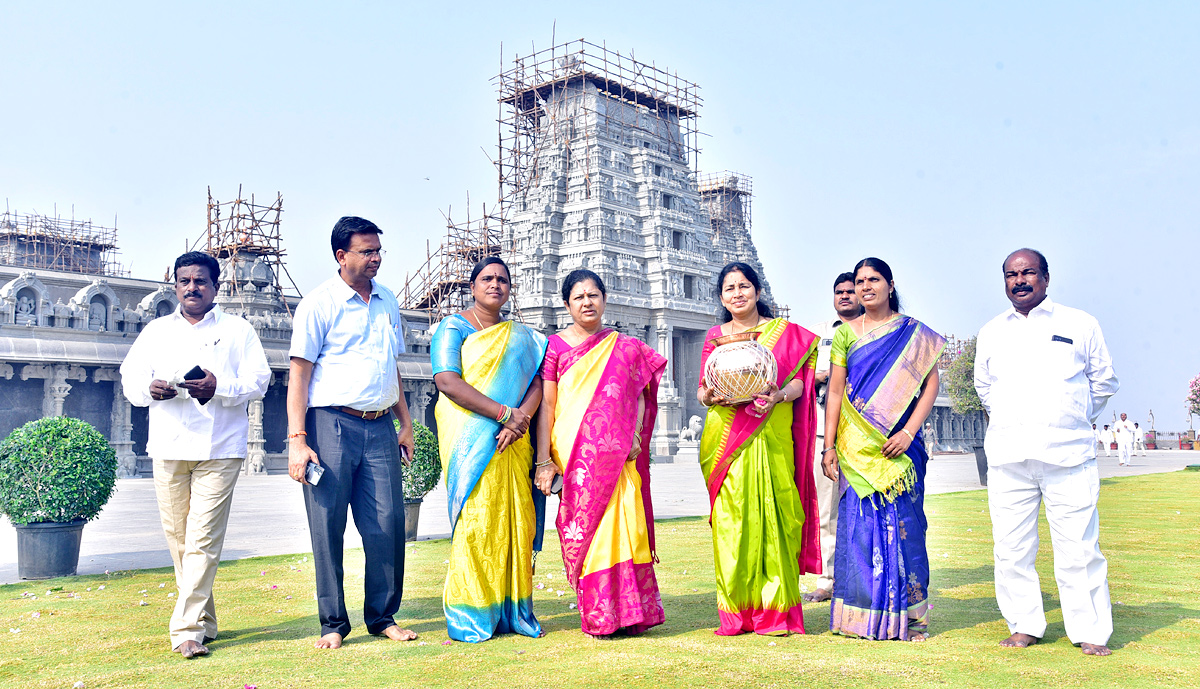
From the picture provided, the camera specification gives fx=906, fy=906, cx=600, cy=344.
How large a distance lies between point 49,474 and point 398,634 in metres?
4.22

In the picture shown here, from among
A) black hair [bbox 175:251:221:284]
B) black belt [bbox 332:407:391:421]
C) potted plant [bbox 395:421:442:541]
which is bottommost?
potted plant [bbox 395:421:442:541]

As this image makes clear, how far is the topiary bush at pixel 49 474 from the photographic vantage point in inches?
289

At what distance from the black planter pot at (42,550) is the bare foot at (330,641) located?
3792 mm

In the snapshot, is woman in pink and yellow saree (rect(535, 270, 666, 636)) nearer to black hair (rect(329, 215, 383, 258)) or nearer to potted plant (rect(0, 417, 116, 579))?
black hair (rect(329, 215, 383, 258))

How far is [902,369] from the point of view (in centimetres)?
515

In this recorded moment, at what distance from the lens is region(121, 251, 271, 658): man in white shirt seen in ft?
15.9

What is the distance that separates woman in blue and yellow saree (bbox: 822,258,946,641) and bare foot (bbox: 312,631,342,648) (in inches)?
105

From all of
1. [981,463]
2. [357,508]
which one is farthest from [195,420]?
[981,463]

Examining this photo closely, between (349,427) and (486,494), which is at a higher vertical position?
(349,427)

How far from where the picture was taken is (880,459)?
5.04 metres

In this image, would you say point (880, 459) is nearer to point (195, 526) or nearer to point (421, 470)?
point (195, 526)

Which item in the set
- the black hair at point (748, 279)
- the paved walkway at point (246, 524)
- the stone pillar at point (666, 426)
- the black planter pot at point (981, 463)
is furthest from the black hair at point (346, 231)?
the stone pillar at point (666, 426)

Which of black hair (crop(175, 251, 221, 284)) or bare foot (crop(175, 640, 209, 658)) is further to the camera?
black hair (crop(175, 251, 221, 284))

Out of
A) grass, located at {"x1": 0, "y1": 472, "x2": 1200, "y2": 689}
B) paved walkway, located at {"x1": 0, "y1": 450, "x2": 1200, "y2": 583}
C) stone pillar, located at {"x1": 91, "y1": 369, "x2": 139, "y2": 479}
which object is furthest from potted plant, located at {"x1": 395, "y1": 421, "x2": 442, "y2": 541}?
stone pillar, located at {"x1": 91, "y1": 369, "x2": 139, "y2": 479}
